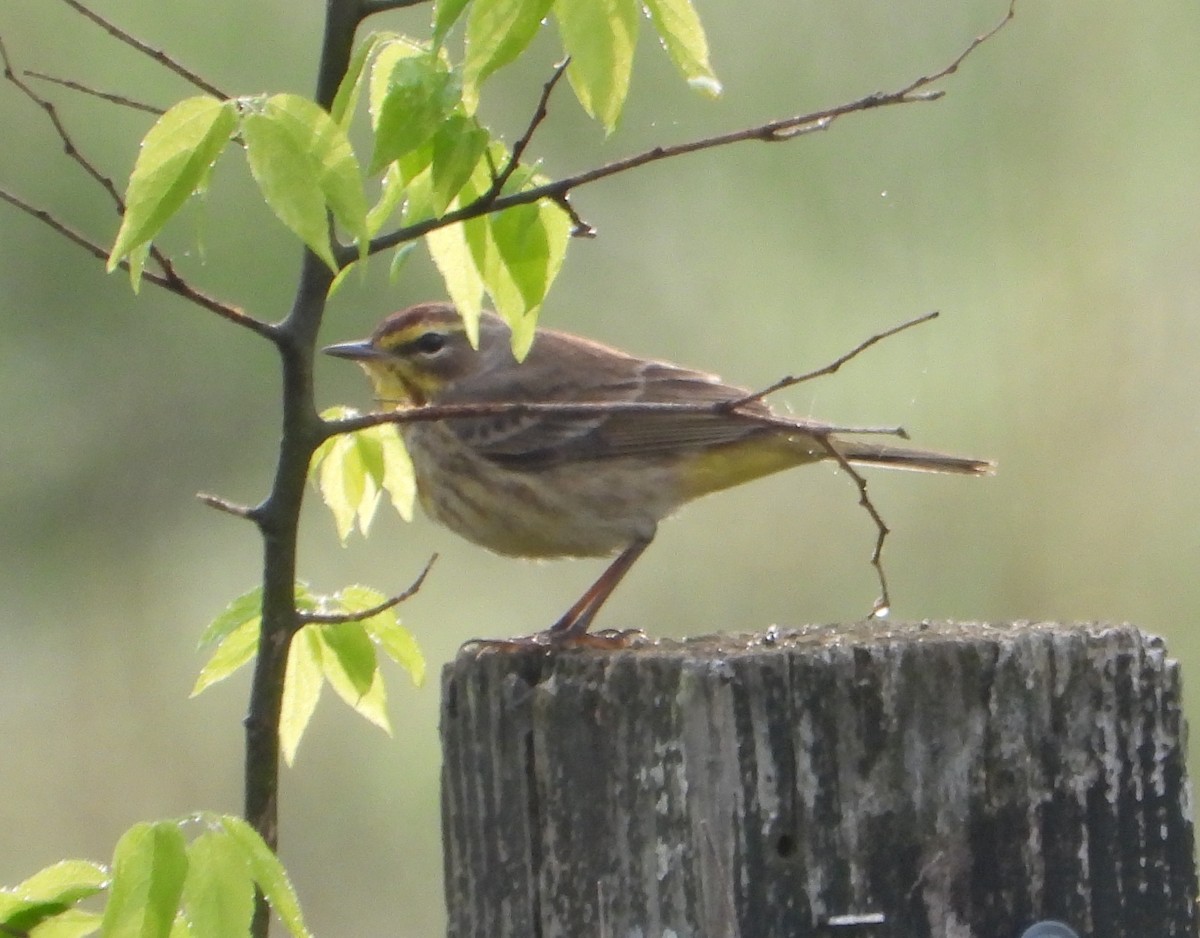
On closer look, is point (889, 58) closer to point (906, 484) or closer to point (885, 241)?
point (885, 241)

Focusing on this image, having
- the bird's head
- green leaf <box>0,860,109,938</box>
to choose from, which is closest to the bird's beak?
the bird's head

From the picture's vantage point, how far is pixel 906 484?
977cm

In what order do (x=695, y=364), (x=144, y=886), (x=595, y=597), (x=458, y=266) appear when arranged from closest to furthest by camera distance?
(x=144, y=886)
(x=458, y=266)
(x=595, y=597)
(x=695, y=364)

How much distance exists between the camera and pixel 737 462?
18.4 ft

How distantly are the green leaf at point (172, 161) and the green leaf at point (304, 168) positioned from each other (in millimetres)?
44

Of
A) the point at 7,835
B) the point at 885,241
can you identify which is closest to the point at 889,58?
the point at 885,241

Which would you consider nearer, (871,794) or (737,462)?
(871,794)

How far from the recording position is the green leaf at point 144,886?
2.46m

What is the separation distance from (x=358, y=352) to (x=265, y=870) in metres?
3.70

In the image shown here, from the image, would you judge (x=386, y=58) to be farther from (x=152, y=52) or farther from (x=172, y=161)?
(x=172, y=161)

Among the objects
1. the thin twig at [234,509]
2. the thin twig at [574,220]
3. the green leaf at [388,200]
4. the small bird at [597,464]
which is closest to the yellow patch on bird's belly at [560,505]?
the small bird at [597,464]

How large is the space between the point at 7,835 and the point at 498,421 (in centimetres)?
561

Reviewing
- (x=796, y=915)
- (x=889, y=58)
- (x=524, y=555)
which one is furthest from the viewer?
(x=889, y=58)

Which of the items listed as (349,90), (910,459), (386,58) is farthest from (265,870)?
(910,459)
